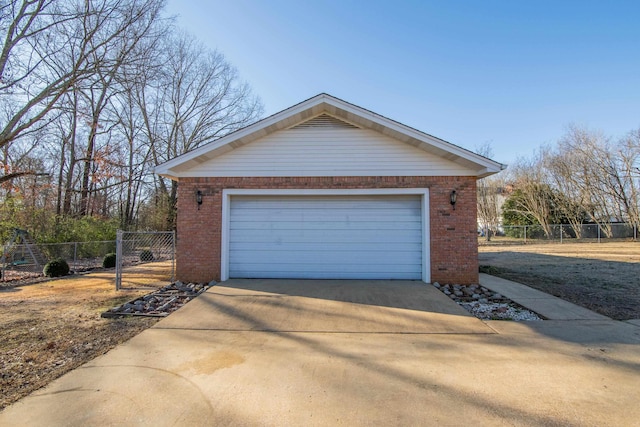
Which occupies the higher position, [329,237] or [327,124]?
[327,124]

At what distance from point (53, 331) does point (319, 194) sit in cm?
560

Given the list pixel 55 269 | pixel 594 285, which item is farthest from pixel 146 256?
pixel 594 285

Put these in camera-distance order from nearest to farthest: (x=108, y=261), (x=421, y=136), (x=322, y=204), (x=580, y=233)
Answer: (x=421, y=136) < (x=322, y=204) < (x=108, y=261) < (x=580, y=233)

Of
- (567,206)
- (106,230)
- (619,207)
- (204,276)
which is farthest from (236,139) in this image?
(619,207)

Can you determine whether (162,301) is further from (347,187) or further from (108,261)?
(108,261)

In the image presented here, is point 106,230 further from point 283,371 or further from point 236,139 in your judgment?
point 283,371

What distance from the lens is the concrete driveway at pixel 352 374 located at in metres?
2.80

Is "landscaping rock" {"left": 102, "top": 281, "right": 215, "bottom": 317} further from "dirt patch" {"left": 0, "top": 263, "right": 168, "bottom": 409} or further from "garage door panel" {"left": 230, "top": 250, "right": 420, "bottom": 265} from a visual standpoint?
"garage door panel" {"left": 230, "top": 250, "right": 420, "bottom": 265}

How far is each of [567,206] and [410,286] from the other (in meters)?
29.7

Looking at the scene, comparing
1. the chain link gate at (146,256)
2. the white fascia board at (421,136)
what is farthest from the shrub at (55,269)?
the white fascia board at (421,136)

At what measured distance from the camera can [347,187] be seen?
8.08 m

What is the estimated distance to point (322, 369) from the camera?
3.66 meters

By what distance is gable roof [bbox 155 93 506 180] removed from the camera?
7566 mm

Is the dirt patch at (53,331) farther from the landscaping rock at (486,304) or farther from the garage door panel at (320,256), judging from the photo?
the landscaping rock at (486,304)
